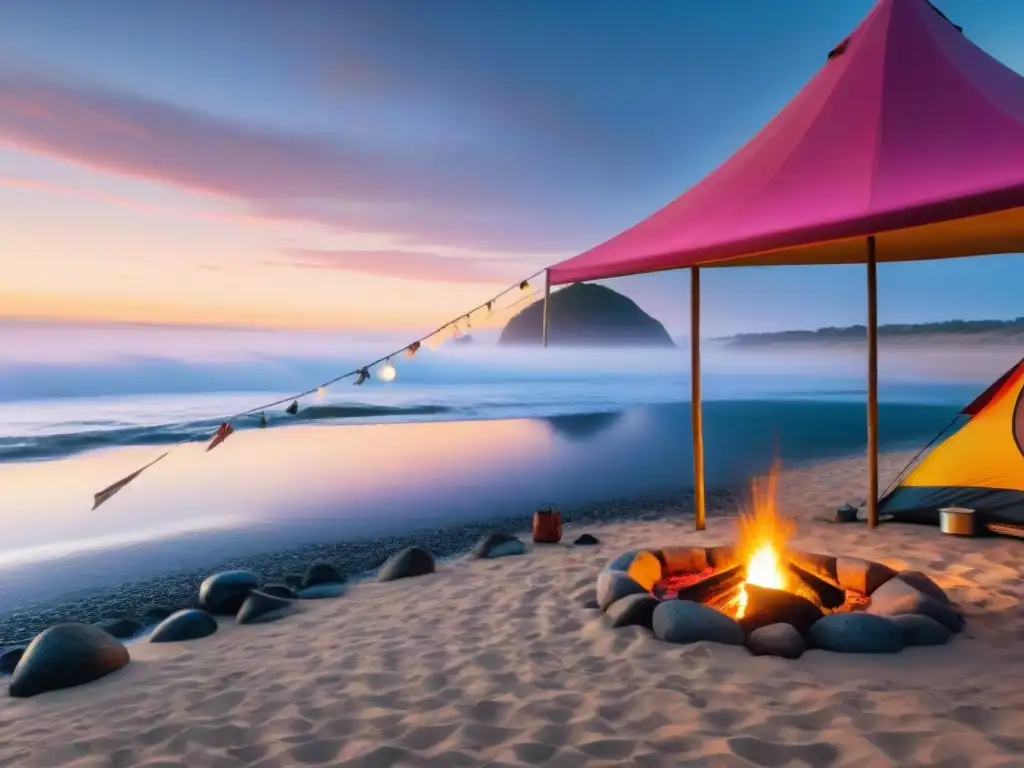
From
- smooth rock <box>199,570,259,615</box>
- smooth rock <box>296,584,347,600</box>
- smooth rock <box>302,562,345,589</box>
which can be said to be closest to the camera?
smooth rock <box>199,570,259,615</box>

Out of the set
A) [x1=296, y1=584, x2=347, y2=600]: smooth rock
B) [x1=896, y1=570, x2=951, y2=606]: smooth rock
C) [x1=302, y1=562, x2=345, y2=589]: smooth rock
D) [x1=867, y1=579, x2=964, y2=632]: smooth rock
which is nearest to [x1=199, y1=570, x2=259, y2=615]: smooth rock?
[x1=296, y1=584, x2=347, y2=600]: smooth rock

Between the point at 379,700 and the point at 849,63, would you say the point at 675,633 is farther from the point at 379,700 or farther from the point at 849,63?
the point at 849,63

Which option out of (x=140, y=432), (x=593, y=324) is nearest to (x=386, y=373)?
(x=140, y=432)

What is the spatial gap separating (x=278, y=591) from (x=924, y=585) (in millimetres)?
4738

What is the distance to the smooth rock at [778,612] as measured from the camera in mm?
4023

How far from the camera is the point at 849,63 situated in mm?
5598

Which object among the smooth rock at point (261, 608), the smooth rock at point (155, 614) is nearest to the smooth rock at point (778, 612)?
the smooth rock at point (261, 608)

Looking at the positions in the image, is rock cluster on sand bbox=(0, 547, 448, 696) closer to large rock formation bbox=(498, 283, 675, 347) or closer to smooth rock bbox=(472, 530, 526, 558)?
smooth rock bbox=(472, 530, 526, 558)

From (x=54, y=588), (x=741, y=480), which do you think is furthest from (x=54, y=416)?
(x=741, y=480)

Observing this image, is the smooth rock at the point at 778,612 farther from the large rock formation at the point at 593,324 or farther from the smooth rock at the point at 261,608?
the large rock formation at the point at 593,324

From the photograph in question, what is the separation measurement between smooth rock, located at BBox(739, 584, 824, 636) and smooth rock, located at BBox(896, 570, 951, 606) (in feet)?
2.25

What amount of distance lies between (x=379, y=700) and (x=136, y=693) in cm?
137

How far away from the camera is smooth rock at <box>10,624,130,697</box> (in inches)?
158

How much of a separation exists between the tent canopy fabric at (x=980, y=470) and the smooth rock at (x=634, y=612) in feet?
12.3
